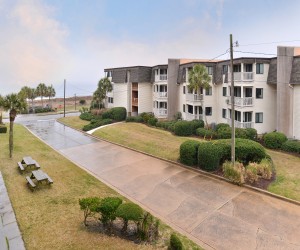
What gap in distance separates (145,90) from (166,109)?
606 centimetres

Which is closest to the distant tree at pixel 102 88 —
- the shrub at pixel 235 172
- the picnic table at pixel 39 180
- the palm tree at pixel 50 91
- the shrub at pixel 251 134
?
the shrub at pixel 251 134

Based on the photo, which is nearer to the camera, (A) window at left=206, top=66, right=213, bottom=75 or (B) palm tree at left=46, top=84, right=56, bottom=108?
(A) window at left=206, top=66, right=213, bottom=75

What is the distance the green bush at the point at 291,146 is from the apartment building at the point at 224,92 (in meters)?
2.33

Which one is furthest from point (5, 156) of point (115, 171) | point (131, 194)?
point (131, 194)

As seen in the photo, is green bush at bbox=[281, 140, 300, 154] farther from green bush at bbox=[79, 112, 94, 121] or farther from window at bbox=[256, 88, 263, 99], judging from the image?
green bush at bbox=[79, 112, 94, 121]

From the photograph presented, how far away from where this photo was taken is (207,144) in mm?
20156

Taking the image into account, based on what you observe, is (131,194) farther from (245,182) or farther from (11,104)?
(11,104)

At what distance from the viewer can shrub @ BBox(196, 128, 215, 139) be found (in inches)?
1180

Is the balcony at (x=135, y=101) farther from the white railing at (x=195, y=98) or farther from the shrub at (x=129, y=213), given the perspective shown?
the shrub at (x=129, y=213)

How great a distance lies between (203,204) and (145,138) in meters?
16.9

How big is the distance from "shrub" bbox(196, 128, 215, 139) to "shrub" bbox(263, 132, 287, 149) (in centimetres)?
590

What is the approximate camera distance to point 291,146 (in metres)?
24.1

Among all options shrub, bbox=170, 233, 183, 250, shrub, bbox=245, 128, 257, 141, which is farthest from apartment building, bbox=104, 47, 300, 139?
shrub, bbox=170, 233, 183, 250

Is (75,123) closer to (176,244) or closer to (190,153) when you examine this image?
(190,153)
